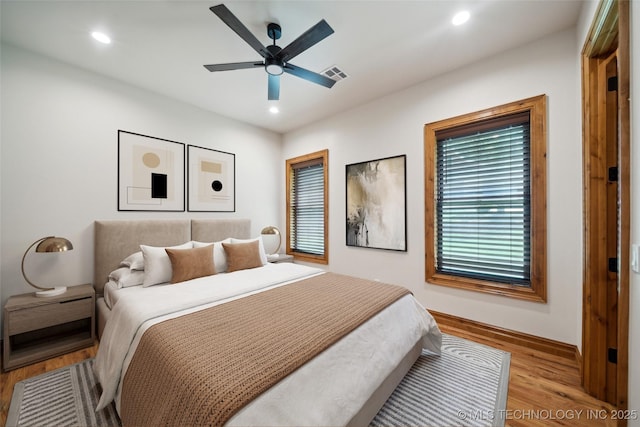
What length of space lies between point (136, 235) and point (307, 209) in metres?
2.53

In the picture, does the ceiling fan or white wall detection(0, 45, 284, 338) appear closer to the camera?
the ceiling fan

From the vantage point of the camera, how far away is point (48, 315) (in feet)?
7.20

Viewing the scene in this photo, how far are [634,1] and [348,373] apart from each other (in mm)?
2049

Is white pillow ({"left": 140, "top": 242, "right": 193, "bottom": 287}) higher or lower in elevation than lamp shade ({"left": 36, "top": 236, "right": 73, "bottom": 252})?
lower

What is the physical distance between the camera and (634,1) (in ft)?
3.24

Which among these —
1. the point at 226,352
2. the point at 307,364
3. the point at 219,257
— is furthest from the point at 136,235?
the point at 307,364

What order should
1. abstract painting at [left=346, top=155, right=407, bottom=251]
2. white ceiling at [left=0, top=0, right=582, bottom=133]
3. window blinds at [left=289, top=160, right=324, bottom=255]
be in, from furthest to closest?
window blinds at [left=289, top=160, right=324, bottom=255] < abstract painting at [left=346, top=155, right=407, bottom=251] < white ceiling at [left=0, top=0, right=582, bottom=133]

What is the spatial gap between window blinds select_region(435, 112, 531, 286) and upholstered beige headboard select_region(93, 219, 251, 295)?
3.10m

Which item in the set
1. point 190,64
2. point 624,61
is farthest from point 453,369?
point 190,64

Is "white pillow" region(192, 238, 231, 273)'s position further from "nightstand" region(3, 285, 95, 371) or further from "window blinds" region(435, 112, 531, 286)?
"window blinds" region(435, 112, 531, 286)

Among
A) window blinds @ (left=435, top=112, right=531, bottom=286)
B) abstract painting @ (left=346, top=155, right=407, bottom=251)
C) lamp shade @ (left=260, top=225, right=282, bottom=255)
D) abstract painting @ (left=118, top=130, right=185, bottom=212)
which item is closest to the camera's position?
window blinds @ (left=435, top=112, right=531, bottom=286)

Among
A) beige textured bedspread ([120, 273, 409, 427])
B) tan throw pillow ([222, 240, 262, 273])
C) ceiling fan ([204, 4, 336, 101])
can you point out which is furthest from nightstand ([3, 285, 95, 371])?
ceiling fan ([204, 4, 336, 101])

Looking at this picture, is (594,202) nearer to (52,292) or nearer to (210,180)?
(210,180)

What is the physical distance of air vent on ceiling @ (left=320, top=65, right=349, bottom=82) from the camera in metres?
2.70
